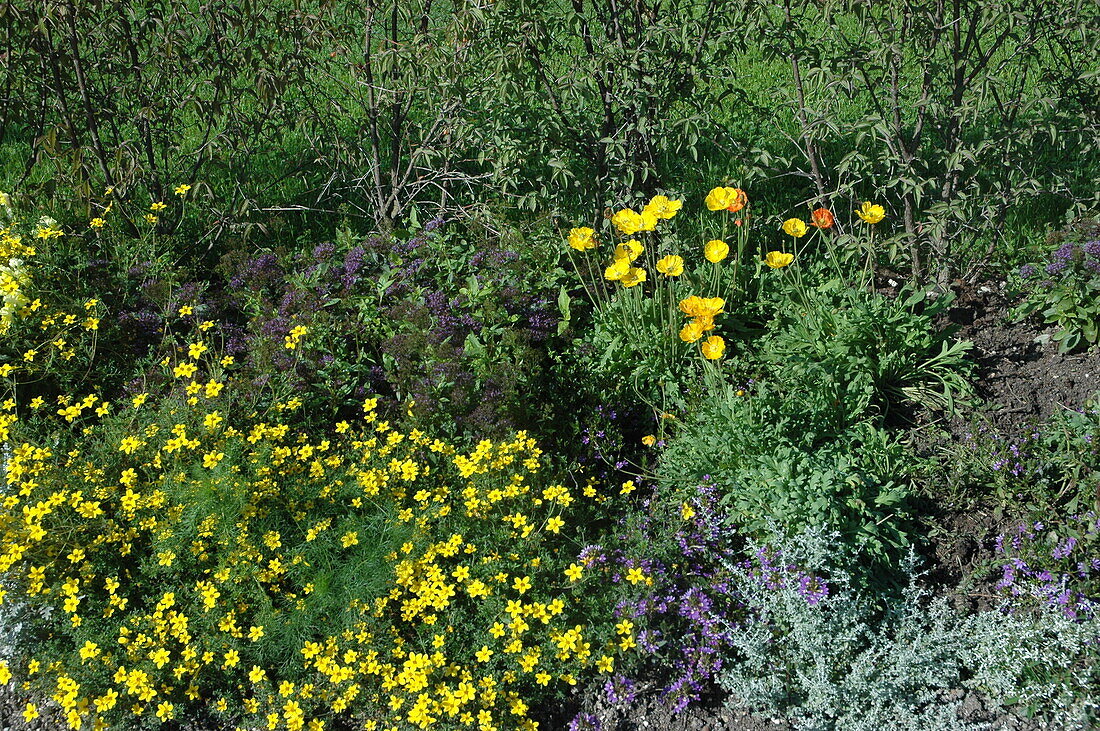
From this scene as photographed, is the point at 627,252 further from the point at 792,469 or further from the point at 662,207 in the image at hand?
the point at 792,469

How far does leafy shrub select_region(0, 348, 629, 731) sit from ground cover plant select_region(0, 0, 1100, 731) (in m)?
0.02

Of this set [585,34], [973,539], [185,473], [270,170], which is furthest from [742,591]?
[270,170]

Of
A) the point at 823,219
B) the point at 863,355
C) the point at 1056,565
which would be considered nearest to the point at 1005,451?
the point at 1056,565

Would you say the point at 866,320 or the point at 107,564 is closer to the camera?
the point at 107,564

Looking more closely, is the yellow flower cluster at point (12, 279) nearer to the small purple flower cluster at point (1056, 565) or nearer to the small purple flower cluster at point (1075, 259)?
the small purple flower cluster at point (1056, 565)

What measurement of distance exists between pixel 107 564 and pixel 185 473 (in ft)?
1.18

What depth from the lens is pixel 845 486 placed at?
10.1 feet

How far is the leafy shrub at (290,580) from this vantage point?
8.80 feet

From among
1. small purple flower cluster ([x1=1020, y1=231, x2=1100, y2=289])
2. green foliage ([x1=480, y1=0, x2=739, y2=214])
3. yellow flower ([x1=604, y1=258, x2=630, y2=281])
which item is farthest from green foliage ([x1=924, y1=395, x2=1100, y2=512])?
green foliage ([x1=480, y1=0, x2=739, y2=214])

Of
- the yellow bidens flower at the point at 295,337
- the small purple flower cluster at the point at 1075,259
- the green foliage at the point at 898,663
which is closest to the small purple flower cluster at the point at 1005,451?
the green foliage at the point at 898,663

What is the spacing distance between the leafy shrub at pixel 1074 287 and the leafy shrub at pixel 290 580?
6.65ft

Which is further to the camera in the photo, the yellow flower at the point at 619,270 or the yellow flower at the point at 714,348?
the yellow flower at the point at 619,270

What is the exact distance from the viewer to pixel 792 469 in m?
3.00

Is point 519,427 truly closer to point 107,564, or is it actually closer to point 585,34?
point 107,564
